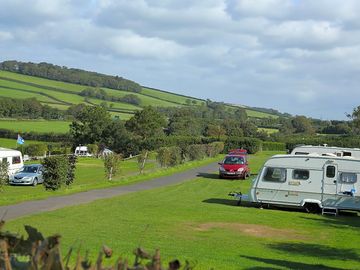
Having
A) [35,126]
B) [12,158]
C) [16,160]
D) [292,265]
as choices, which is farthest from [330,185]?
[35,126]

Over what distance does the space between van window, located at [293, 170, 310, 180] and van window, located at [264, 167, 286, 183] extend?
0.43m

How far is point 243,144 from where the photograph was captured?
236ft

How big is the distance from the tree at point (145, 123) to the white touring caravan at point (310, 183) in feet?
207

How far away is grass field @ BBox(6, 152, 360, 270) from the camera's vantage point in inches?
452

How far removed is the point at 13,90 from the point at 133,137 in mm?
47753

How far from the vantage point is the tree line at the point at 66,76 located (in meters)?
142

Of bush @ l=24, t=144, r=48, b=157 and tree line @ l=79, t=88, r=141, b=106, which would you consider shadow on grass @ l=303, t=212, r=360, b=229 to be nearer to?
bush @ l=24, t=144, r=48, b=157

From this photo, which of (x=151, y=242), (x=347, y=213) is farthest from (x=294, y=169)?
(x=151, y=242)

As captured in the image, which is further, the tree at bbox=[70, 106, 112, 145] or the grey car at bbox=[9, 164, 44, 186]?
the tree at bbox=[70, 106, 112, 145]

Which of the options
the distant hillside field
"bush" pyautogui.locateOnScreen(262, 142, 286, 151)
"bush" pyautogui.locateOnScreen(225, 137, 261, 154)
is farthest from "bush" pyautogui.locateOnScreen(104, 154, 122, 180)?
the distant hillside field

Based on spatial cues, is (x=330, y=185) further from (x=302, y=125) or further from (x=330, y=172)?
(x=302, y=125)

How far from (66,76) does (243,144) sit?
3313 inches

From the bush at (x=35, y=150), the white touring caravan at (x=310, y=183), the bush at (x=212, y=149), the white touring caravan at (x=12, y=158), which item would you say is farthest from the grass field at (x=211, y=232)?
the bush at (x=35, y=150)

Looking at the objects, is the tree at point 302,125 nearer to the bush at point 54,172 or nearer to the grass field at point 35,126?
the grass field at point 35,126
